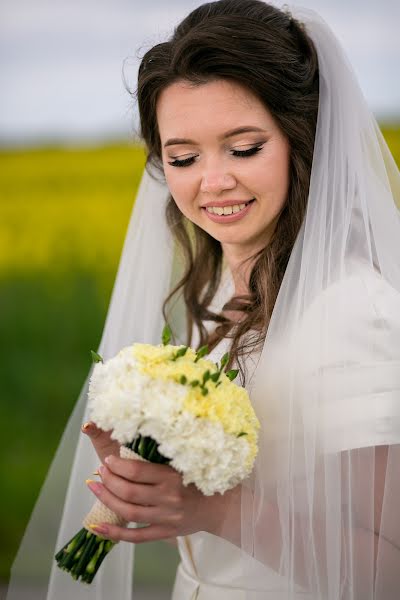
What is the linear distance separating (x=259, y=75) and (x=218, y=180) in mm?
259

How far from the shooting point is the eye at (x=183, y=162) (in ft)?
5.87

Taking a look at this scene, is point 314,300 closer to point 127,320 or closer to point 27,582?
point 127,320

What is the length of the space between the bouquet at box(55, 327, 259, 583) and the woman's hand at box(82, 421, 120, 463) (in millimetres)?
90

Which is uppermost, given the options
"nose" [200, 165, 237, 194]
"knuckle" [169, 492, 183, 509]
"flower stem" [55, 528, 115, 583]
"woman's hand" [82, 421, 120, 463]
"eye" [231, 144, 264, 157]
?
"eye" [231, 144, 264, 157]

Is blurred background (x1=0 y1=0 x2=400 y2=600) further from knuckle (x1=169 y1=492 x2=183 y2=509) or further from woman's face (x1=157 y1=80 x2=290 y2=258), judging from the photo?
knuckle (x1=169 y1=492 x2=183 y2=509)

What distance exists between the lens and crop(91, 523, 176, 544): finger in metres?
1.46

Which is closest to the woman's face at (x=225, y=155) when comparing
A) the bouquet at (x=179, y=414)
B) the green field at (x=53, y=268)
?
the bouquet at (x=179, y=414)

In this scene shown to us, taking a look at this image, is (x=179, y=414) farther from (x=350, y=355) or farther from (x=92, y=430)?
(x=350, y=355)

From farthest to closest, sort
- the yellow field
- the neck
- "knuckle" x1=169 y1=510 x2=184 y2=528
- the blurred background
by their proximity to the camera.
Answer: the yellow field < the blurred background < the neck < "knuckle" x1=169 y1=510 x2=184 y2=528

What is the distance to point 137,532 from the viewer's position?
1460 mm

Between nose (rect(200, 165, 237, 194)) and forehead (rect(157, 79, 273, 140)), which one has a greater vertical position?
forehead (rect(157, 79, 273, 140))

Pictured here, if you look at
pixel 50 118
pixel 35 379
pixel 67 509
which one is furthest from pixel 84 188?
pixel 67 509

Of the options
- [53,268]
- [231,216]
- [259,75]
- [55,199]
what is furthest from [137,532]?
[55,199]

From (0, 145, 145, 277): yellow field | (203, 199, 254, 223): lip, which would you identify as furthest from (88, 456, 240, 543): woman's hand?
(0, 145, 145, 277): yellow field
